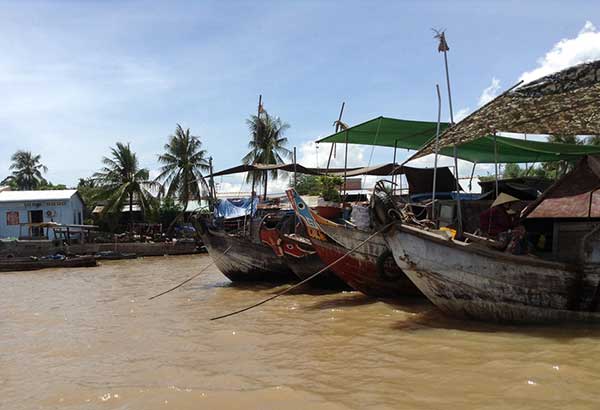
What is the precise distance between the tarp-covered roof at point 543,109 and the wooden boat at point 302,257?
11.7 feet

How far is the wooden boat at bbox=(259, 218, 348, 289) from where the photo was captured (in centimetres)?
1090

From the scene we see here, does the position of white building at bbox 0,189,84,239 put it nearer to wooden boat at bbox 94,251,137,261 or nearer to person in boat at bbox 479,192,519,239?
wooden boat at bbox 94,251,137,261

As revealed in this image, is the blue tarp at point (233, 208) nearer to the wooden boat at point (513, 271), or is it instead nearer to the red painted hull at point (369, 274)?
the red painted hull at point (369, 274)

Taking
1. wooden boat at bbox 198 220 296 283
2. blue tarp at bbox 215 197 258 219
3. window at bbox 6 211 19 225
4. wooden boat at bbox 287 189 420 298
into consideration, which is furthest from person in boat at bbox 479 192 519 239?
window at bbox 6 211 19 225

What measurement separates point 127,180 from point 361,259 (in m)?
26.3

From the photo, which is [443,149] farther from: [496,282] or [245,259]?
[496,282]

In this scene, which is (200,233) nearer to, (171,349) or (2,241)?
(171,349)

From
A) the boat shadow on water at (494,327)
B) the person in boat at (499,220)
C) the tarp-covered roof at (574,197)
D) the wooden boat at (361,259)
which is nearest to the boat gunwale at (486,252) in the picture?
the person in boat at (499,220)

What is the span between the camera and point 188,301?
1098cm

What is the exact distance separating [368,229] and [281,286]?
13.2 ft

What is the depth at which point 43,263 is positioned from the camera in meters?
21.4

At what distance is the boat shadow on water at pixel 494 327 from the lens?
593 cm

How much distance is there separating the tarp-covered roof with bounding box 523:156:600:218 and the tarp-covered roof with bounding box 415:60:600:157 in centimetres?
86

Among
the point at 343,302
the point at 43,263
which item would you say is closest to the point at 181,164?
the point at 43,263
